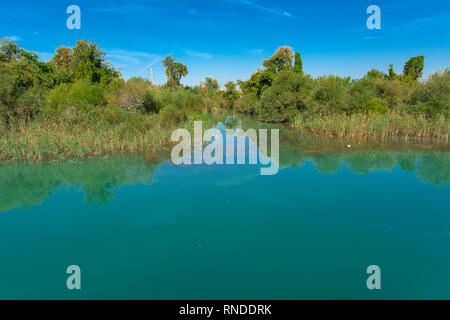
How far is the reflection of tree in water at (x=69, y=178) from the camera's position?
8.33 m

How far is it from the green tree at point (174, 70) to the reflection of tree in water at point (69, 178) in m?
38.1

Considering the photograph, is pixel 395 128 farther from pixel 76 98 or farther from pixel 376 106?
pixel 76 98

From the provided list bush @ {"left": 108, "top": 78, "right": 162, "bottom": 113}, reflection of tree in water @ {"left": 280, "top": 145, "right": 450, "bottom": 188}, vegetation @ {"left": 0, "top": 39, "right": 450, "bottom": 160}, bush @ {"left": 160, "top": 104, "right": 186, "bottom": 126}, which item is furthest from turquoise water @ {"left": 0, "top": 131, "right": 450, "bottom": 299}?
bush @ {"left": 108, "top": 78, "right": 162, "bottom": 113}

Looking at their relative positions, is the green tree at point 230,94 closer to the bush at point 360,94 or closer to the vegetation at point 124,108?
the vegetation at point 124,108

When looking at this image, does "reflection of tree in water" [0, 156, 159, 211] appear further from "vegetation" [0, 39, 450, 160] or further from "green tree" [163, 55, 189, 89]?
"green tree" [163, 55, 189, 89]

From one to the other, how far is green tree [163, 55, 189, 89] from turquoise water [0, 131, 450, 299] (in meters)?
39.9

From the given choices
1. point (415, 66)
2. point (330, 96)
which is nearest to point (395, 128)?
point (330, 96)

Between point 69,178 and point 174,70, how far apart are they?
1635 inches

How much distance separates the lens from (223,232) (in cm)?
610

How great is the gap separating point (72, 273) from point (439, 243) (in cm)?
683
